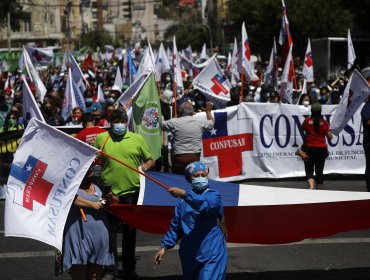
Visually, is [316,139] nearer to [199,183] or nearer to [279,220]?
[279,220]

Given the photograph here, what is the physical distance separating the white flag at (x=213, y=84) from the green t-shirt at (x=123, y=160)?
32.8ft

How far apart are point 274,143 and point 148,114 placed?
3.99m

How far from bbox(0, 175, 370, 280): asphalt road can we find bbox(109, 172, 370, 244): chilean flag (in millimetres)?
596

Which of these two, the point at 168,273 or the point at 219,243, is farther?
the point at 168,273

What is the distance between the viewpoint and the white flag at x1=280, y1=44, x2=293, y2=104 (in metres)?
18.1

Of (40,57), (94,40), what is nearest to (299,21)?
(40,57)

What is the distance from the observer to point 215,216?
685 centimetres

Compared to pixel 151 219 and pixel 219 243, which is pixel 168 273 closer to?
pixel 151 219

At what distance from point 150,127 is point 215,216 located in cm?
536

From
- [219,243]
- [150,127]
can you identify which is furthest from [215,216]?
[150,127]

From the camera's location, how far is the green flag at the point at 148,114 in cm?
1205

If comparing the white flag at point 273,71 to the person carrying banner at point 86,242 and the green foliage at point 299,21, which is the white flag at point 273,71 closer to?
the person carrying banner at point 86,242

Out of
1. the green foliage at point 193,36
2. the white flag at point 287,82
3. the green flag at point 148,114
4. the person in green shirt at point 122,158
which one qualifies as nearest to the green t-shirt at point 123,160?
the person in green shirt at point 122,158

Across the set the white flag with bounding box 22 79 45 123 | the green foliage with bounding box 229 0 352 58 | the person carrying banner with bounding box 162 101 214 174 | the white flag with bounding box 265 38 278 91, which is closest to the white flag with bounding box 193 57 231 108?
the white flag with bounding box 265 38 278 91
